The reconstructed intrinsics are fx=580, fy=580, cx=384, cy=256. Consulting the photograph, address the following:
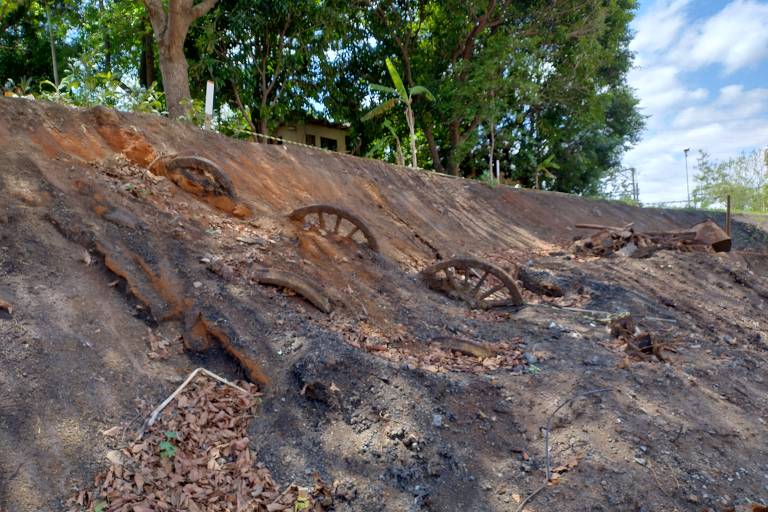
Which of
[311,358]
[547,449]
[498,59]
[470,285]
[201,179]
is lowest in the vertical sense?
[547,449]

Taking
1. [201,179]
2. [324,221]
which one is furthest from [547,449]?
[201,179]

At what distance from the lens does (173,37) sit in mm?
10938

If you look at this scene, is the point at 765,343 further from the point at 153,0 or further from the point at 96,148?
the point at 153,0

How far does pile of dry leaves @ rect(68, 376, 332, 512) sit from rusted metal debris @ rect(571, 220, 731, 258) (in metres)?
7.94

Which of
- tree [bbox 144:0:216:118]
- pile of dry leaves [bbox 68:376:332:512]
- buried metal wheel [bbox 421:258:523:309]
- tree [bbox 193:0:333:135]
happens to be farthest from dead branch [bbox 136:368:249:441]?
tree [bbox 193:0:333:135]

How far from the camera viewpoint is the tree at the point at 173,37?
10.8 m

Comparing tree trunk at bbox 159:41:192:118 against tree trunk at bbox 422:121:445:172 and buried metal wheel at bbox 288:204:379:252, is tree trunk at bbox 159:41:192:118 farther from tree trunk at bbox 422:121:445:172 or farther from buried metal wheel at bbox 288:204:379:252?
tree trunk at bbox 422:121:445:172

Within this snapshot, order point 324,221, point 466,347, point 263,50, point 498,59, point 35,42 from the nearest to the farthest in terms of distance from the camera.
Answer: point 466,347
point 324,221
point 263,50
point 498,59
point 35,42

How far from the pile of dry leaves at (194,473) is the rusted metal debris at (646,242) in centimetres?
794

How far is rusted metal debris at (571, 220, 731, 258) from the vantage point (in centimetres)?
994

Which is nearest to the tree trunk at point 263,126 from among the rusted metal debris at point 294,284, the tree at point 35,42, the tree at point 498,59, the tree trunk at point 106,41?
the tree at point 498,59

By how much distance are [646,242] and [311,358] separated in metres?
8.29

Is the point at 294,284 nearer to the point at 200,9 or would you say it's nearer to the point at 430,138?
the point at 200,9

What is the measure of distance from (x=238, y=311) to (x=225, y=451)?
46.6 inches
